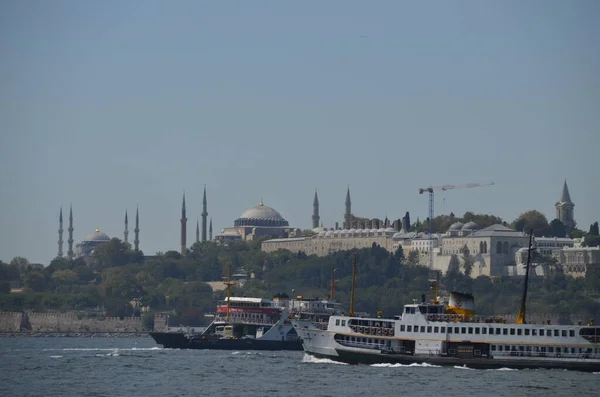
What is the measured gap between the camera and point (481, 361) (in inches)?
4060


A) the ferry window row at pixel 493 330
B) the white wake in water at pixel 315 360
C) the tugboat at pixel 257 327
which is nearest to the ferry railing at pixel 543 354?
the ferry window row at pixel 493 330

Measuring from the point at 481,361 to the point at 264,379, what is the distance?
40.1 feet

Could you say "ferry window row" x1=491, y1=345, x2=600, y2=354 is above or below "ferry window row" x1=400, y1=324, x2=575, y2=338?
below

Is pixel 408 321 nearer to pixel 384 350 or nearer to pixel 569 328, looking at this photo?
pixel 384 350

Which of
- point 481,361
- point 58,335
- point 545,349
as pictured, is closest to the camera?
point 545,349

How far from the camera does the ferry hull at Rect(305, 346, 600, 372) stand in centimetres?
10212

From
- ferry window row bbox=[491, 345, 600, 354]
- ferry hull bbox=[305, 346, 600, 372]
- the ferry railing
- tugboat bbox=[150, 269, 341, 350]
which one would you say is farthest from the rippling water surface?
tugboat bbox=[150, 269, 341, 350]

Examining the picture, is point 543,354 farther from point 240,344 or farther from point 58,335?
point 58,335

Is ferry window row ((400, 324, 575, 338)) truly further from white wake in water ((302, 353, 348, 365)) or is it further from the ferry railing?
white wake in water ((302, 353, 348, 365))

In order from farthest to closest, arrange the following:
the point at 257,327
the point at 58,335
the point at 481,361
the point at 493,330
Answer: the point at 58,335, the point at 257,327, the point at 493,330, the point at 481,361

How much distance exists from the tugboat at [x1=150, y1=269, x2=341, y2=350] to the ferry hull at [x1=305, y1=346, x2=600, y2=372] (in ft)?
66.1

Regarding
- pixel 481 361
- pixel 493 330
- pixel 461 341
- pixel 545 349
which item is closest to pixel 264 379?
pixel 461 341

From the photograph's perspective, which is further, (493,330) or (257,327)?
(257,327)

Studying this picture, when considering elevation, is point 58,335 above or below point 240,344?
above
